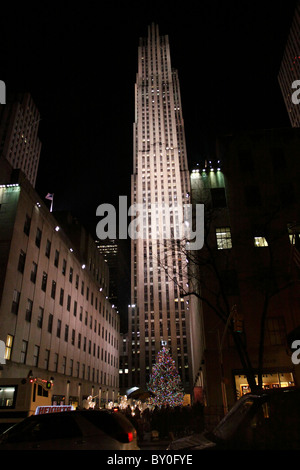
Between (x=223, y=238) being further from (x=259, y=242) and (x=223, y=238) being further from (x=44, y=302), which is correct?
(x=44, y=302)

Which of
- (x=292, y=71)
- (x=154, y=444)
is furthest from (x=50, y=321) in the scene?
(x=292, y=71)

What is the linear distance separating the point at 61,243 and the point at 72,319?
1040cm

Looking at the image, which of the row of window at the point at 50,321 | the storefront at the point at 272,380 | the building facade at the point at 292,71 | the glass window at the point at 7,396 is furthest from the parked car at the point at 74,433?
the building facade at the point at 292,71

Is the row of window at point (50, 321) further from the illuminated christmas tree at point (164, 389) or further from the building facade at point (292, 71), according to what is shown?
the building facade at point (292, 71)

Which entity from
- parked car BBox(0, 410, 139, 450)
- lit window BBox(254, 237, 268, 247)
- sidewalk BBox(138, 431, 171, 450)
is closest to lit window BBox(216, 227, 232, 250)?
A: lit window BBox(254, 237, 268, 247)

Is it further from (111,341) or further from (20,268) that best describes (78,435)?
(111,341)

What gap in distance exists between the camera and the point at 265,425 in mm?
4125

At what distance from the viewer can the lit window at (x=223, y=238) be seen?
28005 millimetres

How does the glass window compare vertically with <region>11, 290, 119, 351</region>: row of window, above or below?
below

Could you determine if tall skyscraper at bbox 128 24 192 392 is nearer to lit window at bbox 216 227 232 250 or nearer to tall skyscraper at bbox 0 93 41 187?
tall skyscraper at bbox 0 93 41 187

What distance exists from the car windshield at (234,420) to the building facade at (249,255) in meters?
15.0

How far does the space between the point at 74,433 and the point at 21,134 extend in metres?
131

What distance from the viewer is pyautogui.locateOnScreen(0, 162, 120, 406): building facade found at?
1008 inches

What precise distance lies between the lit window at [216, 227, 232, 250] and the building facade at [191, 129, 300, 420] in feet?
0.30
